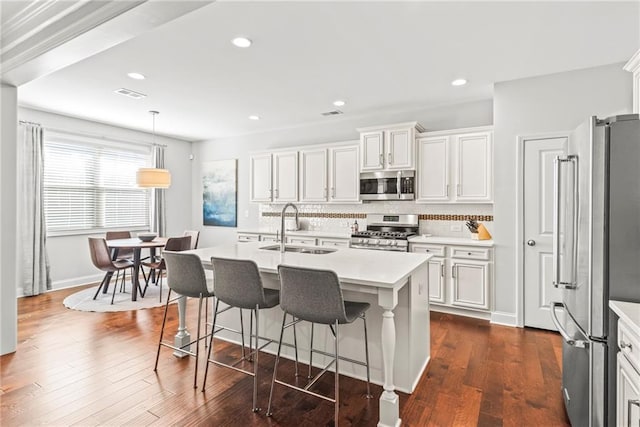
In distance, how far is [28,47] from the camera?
2486 mm

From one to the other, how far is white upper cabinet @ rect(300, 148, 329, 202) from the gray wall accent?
359 cm

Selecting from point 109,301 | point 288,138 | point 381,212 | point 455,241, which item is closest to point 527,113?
point 455,241

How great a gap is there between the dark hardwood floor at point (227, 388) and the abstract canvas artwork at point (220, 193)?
3675 millimetres

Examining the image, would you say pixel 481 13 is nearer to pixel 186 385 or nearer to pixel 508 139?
pixel 508 139

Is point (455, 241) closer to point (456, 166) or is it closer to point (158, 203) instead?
point (456, 166)

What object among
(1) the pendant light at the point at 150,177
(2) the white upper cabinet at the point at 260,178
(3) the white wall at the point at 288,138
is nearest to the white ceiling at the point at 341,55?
(3) the white wall at the point at 288,138

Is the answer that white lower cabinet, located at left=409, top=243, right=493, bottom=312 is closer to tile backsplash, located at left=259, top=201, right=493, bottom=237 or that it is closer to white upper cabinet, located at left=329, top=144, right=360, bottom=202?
tile backsplash, located at left=259, top=201, right=493, bottom=237

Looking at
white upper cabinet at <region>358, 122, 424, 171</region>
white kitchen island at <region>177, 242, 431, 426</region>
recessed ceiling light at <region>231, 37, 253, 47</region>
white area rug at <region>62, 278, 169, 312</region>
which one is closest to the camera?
white kitchen island at <region>177, 242, 431, 426</region>

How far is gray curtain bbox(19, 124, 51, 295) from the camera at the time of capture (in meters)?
4.73

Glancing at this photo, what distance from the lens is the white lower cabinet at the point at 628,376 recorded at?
130 cm

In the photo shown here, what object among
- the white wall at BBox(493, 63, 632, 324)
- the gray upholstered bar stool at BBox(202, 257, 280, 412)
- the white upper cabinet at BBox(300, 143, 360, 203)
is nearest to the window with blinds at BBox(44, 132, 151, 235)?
the white upper cabinet at BBox(300, 143, 360, 203)

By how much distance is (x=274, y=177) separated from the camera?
5887 millimetres

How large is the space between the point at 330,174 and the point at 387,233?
4.57 ft

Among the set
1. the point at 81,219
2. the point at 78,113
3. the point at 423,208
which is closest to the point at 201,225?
the point at 81,219
